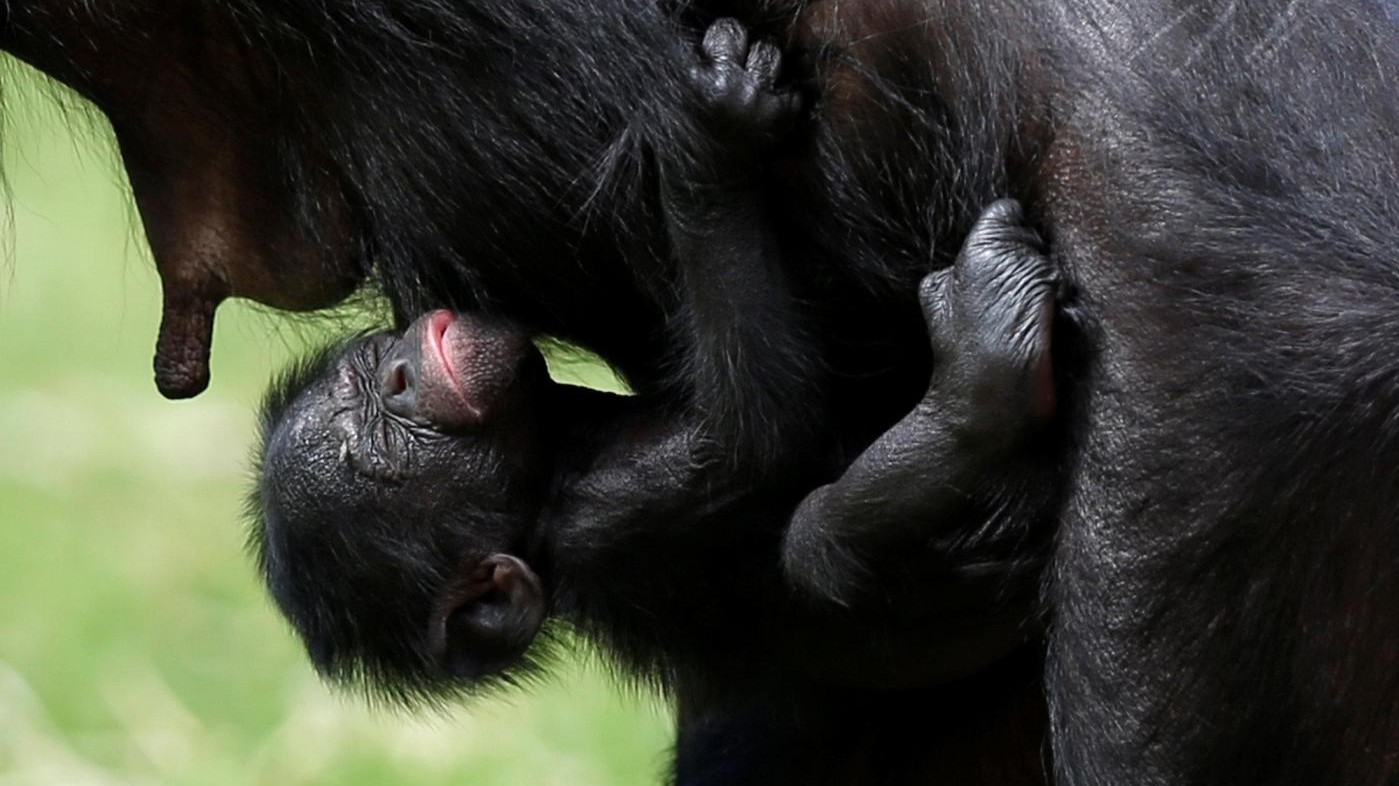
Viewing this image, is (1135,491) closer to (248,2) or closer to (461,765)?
(248,2)

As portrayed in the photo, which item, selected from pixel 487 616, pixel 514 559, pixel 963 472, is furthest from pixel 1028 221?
pixel 487 616

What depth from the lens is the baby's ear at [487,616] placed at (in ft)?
11.2

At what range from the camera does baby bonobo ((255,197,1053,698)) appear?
10.8 ft

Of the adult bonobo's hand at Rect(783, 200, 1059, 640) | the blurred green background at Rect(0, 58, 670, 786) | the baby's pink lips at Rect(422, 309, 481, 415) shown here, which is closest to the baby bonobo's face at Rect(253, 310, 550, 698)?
the baby's pink lips at Rect(422, 309, 481, 415)

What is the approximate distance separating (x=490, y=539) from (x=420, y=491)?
0.12m

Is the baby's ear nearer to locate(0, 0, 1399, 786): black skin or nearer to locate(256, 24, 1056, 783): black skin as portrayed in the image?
locate(256, 24, 1056, 783): black skin

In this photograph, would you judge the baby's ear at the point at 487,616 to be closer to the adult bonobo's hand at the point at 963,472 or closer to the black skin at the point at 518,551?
the black skin at the point at 518,551

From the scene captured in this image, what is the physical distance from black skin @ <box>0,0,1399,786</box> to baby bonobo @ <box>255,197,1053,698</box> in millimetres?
59

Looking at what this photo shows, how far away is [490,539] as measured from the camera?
Answer: 3.39 meters

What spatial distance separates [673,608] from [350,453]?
0.51m

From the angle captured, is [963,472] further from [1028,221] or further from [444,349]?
[444,349]

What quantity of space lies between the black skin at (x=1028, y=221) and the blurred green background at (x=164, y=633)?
0.61m

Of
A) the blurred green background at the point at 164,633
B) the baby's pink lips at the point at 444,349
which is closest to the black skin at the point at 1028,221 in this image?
the baby's pink lips at the point at 444,349

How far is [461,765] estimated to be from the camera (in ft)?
18.5
